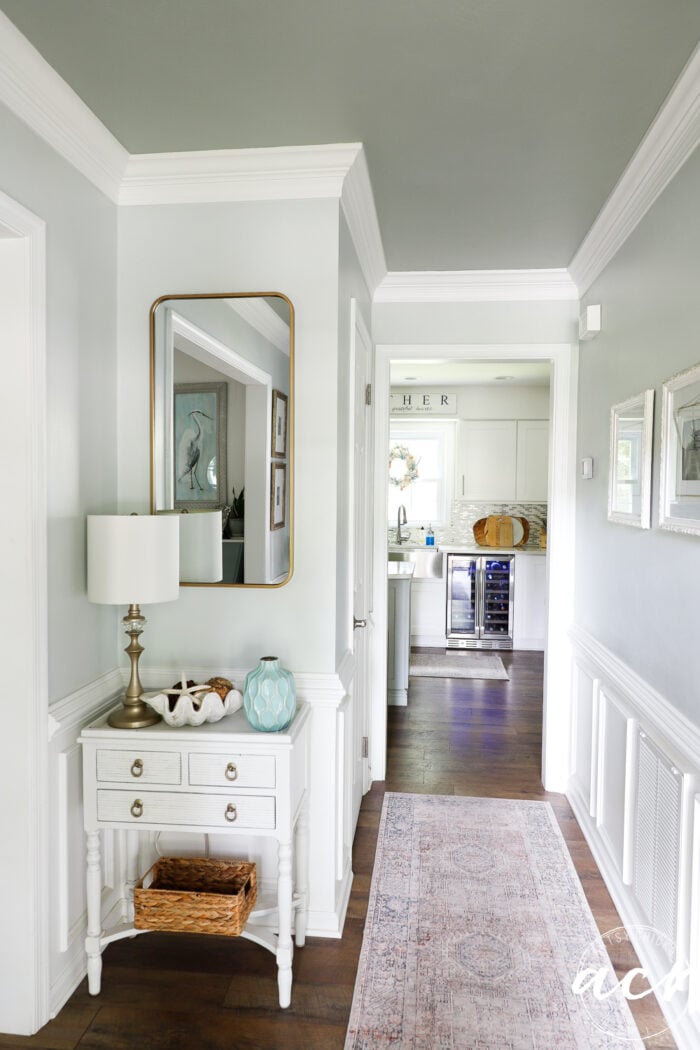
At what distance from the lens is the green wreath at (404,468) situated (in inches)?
285

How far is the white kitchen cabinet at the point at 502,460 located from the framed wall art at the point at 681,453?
4.81 meters

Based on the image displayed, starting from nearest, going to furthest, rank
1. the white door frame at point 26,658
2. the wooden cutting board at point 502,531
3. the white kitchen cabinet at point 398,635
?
the white door frame at point 26,658, the white kitchen cabinet at point 398,635, the wooden cutting board at point 502,531

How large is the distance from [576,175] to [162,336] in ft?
4.96

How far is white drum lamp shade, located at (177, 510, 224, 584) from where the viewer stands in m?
2.34

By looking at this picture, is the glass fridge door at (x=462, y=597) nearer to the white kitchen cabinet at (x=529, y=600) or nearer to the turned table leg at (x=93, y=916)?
the white kitchen cabinet at (x=529, y=600)

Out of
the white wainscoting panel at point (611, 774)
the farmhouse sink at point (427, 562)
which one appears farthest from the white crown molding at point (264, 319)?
the farmhouse sink at point (427, 562)

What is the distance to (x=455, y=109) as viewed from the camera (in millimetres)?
2006

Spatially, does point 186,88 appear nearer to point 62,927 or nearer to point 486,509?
point 62,927

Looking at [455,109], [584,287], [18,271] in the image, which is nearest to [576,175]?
[455,109]

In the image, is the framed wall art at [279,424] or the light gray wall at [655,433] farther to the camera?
the framed wall art at [279,424]

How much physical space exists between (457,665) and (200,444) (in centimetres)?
422

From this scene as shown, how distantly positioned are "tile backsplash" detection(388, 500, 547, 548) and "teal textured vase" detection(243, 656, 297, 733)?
514cm

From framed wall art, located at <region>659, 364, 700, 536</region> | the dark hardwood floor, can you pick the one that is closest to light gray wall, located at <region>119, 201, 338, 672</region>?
the dark hardwood floor

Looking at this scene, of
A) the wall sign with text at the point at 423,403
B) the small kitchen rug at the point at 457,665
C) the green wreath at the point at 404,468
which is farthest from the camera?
the green wreath at the point at 404,468
